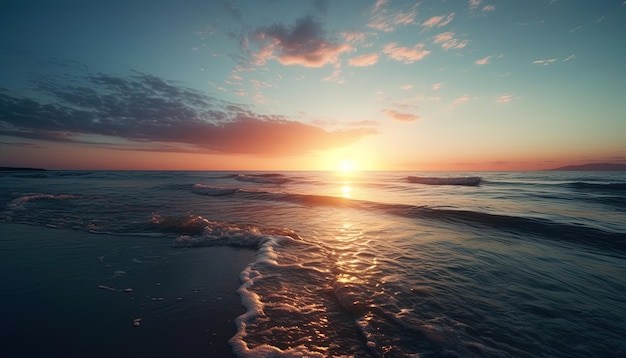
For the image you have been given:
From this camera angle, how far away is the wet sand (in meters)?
2.93

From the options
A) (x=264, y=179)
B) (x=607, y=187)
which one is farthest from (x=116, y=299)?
(x=264, y=179)

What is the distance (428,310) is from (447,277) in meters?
1.61

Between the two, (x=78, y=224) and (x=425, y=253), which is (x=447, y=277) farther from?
(x=78, y=224)

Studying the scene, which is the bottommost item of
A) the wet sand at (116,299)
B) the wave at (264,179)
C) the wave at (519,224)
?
the wave at (519,224)

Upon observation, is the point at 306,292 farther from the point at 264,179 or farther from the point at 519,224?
the point at 264,179

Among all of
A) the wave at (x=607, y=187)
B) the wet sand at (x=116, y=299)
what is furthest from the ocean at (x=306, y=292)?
the wave at (x=607, y=187)

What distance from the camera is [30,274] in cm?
479

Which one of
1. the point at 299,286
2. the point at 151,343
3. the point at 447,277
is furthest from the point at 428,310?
the point at 151,343

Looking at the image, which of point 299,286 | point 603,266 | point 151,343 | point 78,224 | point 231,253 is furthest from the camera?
point 78,224

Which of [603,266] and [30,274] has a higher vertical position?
[30,274]

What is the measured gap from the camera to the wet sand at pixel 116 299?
2.93 m

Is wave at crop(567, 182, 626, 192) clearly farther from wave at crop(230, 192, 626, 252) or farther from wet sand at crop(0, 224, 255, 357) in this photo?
wet sand at crop(0, 224, 255, 357)

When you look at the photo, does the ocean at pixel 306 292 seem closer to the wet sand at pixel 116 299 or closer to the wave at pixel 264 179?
the wet sand at pixel 116 299

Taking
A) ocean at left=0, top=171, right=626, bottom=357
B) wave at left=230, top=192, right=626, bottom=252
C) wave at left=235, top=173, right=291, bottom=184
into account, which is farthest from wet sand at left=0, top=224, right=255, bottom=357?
wave at left=235, top=173, right=291, bottom=184
